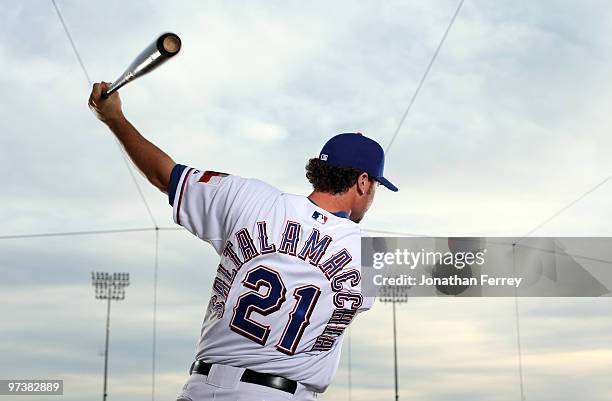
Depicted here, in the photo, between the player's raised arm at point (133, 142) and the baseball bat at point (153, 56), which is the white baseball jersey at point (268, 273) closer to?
the player's raised arm at point (133, 142)

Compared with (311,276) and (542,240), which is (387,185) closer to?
(311,276)

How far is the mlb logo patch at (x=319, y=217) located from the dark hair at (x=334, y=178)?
9 centimetres

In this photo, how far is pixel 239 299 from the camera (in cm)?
183

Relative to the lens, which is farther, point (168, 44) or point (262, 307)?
point (262, 307)

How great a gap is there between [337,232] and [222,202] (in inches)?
12.9

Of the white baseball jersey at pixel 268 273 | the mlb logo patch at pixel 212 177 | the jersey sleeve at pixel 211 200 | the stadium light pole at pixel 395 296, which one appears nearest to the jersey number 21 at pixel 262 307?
the white baseball jersey at pixel 268 273

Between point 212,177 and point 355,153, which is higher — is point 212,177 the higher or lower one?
the lower one

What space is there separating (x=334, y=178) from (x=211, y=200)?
0.37m

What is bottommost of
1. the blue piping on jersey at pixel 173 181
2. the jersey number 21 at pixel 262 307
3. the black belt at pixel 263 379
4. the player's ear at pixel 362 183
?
the black belt at pixel 263 379

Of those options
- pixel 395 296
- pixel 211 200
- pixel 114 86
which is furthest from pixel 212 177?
pixel 395 296

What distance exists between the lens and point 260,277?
6.02 ft

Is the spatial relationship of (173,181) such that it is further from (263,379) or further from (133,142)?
(263,379)

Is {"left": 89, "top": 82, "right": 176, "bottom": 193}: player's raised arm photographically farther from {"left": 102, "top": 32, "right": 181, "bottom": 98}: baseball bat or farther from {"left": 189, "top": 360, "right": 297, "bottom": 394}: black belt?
{"left": 189, "top": 360, "right": 297, "bottom": 394}: black belt

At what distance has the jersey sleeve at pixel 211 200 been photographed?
1894mm
